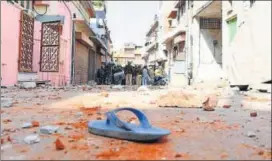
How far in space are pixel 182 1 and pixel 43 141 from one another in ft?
76.5

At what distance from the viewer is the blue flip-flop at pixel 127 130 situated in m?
2.75

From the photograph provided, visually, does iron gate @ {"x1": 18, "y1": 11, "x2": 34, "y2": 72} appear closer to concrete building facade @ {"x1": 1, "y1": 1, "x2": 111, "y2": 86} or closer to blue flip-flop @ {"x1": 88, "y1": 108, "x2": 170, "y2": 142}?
concrete building facade @ {"x1": 1, "y1": 1, "x2": 111, "y2": 86}

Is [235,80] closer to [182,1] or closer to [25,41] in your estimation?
[25,41]

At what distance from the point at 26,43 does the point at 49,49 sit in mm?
1699

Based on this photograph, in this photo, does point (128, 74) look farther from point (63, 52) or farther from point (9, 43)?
point (9, 43)

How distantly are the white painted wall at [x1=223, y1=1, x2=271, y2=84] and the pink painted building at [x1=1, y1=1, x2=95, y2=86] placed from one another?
7.06m

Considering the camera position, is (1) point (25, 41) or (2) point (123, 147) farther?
(1) point (25, 41)

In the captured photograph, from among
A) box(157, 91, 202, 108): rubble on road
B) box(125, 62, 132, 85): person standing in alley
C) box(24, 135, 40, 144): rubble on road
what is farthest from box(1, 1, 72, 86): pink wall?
box(125, 62, 132, 85): person standing in alley

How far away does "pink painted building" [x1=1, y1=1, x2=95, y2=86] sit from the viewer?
1041 centimetres

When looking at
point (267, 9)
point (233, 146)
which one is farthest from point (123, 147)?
point (267, 9)

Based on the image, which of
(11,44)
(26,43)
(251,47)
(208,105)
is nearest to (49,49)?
(26,43)

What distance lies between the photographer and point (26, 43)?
12.0m

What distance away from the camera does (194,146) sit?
2801 mm

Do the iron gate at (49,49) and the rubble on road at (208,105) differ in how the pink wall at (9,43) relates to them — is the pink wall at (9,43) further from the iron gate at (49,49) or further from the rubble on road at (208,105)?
the rubble on road at (208,105)
